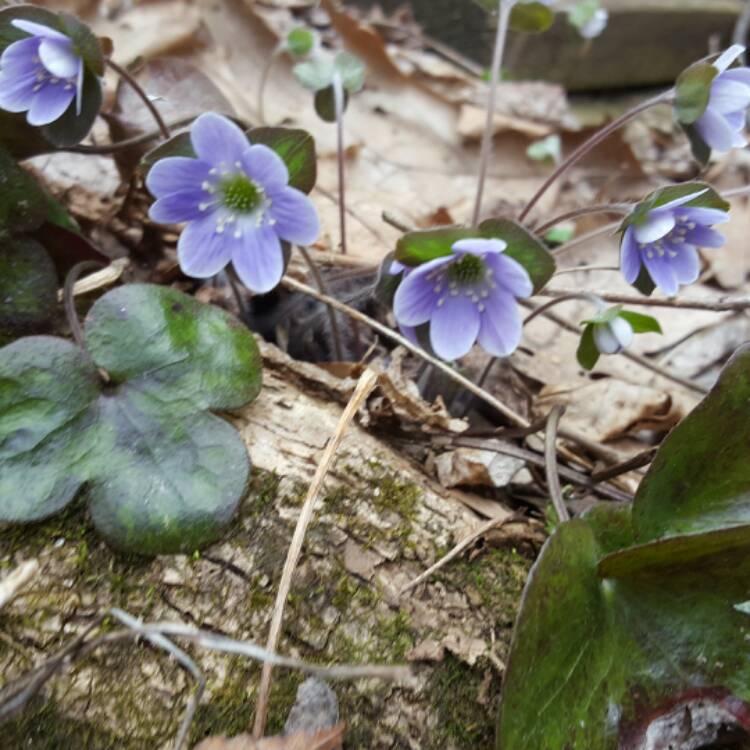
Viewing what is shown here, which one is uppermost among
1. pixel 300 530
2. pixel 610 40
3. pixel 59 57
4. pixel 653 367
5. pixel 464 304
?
pixel 59 57

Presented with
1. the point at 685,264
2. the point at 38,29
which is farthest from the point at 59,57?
the point at 685,264

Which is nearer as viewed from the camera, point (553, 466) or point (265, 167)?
point (265, 167)

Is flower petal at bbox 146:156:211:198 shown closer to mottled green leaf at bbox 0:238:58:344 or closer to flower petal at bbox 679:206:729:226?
mottled green leaf at bbox 0:238:58:344

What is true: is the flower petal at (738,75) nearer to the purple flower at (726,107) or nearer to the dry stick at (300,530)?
the purple flower at (726,107)

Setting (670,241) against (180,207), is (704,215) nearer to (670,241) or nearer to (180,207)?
(670,241)

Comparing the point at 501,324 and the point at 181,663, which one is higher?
the point at 501,324

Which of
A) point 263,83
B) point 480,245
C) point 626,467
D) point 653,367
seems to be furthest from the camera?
point 263,83

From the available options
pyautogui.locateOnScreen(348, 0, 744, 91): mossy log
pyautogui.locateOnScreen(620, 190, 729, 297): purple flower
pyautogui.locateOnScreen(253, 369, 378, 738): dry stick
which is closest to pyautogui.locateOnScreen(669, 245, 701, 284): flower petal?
pyautogui.locateOnScreen(620, 190, 729, 297): purple flower

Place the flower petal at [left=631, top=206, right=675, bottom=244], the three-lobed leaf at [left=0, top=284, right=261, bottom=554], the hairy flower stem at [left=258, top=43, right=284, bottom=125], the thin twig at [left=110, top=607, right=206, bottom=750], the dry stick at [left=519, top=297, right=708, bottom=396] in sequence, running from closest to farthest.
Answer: the thin twig at [left=110, top=607, right=206, bottom=750] → the three-lobed leaf at [left=0, top=284, right=261, bottom=554] → the flower petal at [left=631, top=206, right=675, bottom=244] → the dry stick at [left=519, top=297, right=708, bottom=396] → the hairy flower stem at [left=258, top=43, right=284, bottom=125]
